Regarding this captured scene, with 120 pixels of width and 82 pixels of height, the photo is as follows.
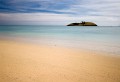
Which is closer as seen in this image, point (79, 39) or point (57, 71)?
point (57, 71)

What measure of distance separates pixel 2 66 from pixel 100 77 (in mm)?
2111

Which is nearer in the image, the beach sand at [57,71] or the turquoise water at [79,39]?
the beach sand at [57,71]

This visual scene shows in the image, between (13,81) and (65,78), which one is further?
(65,78)

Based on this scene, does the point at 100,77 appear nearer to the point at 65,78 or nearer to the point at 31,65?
the point at 65,78

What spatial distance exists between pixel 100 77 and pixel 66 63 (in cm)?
114

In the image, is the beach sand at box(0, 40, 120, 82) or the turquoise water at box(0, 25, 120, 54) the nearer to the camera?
the beach sand at box(0, 40, 120, 82)

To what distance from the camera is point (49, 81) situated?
2.85 metres

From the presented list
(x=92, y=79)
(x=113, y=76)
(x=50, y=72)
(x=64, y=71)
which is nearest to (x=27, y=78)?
(x=50, y=72)

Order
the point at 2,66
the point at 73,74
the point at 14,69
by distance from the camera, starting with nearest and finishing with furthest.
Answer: the point at 73,74 → the point at 14,69 → the point at 2,66

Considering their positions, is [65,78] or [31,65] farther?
[31,65]

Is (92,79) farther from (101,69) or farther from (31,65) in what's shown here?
(31,65)

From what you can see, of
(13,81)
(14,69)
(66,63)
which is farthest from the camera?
(66,63)

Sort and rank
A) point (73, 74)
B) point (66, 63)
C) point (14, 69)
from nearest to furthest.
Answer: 1. point (73, 74)
2. point (14, 69)
3. point (66, 63)

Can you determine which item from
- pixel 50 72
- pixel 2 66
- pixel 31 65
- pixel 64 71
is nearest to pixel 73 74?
pixel 64 71
